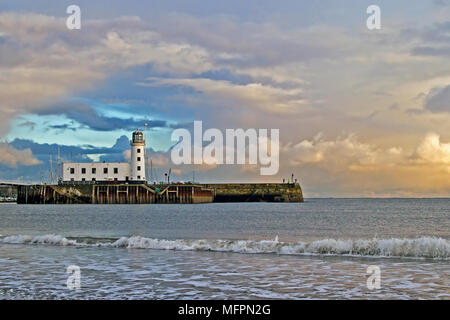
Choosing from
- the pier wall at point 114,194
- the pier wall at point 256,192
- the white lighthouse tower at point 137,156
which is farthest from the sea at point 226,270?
the pier wall at point 256,192

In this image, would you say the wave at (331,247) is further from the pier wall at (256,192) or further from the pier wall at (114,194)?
the pier wall at (256,192)

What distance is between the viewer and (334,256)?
19.6 meters

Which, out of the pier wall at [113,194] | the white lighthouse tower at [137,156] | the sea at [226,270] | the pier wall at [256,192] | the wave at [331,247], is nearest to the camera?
the sea at [226,270]

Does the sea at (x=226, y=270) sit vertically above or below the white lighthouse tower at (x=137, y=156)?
below

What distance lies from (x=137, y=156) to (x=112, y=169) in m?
6.54

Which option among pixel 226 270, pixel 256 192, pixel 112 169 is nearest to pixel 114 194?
pixel 112 169

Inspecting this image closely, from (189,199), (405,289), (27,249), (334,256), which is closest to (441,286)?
(405,289)

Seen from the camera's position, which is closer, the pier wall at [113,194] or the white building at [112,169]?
the pier wall at [113,194]

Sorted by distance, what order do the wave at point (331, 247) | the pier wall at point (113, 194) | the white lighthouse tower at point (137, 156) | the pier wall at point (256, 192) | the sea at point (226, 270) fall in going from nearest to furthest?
the sea at point (226, 270)
the wave at point (331, 247)
the pier wall at point (113, 194)
the white lighthouse tower at point (137, 156)
the pier wall at point (256, 192)

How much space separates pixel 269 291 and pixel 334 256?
8189 millimetres

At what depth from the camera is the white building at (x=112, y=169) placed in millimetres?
100062

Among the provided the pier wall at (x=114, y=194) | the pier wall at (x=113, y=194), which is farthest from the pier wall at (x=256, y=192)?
the pier wall at (x=113, y=194)

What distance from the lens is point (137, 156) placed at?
99.9 meters
